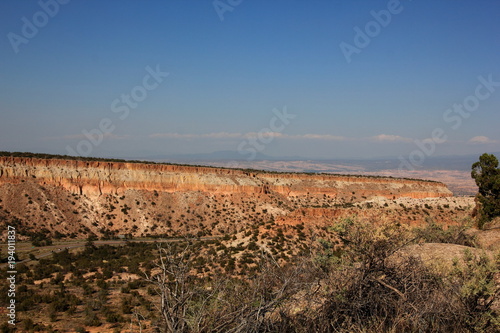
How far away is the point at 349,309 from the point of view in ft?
27.3

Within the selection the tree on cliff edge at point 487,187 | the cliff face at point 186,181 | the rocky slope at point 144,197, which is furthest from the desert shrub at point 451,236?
the cliff face at point 186,181

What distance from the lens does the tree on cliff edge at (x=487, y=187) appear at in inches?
1076

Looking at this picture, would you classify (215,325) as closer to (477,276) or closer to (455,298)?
(455,298)

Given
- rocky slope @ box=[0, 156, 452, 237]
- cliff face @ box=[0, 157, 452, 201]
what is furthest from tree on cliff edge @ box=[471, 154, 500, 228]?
cliff face @ box=[0, 157, 452, 201]

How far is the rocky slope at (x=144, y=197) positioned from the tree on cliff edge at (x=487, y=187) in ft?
40.2

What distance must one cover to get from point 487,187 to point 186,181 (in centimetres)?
4369

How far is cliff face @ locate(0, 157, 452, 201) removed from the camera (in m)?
47.6

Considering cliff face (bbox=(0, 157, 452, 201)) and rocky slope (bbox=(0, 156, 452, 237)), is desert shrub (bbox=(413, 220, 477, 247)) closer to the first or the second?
rocky slope (bbox=(0, 156, 452, 237))

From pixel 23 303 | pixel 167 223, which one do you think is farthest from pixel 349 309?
pixel 167 223

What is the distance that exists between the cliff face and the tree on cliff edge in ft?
117

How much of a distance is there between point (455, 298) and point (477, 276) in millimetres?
921

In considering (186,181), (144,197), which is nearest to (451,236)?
(144,197)

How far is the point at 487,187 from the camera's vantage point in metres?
28.8

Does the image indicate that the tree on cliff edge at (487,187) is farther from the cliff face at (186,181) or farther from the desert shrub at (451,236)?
the cliff face at (186,181)
